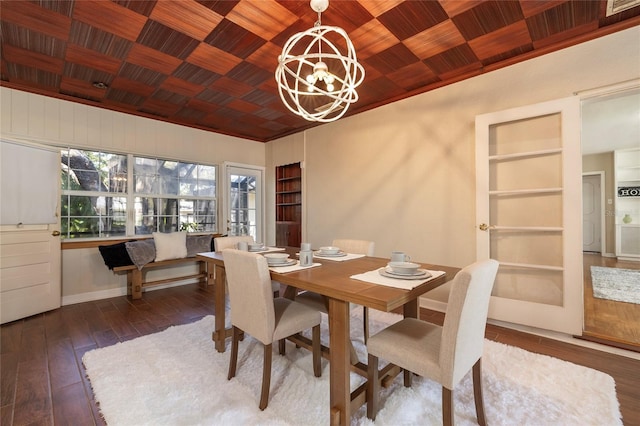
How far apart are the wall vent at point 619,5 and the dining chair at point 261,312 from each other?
118 inches

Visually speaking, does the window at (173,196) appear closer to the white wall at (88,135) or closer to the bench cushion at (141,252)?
the white wall at (88,135)

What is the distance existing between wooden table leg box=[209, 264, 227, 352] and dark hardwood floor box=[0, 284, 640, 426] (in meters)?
0.80

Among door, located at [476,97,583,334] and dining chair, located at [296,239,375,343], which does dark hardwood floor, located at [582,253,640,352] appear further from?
dining chair, located at [296,239,375,343]

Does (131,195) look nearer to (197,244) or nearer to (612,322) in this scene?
(197,244)

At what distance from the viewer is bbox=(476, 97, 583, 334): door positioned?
7.70 feet

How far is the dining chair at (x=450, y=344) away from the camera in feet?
3.76

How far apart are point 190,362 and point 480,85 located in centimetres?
369

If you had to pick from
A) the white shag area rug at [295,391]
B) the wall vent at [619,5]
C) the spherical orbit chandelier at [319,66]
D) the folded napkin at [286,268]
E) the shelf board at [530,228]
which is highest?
the wall vent at [619,5]

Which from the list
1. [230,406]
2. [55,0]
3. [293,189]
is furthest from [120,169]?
[230,406]

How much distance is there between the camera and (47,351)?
7.34 ft

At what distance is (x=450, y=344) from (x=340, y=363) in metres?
0.52

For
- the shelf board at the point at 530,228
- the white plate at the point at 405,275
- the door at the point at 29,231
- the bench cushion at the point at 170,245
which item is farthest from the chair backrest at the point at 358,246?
the door at the point at 29,231

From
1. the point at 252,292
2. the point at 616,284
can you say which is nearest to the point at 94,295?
the point at 252,292

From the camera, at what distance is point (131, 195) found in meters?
Answer: 3.94
